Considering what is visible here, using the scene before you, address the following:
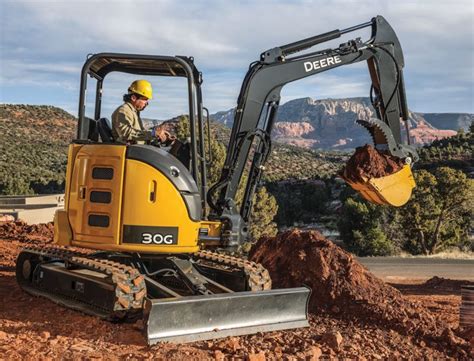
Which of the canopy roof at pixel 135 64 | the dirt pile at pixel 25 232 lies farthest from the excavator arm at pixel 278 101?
the dirt pile at pixel 25 232

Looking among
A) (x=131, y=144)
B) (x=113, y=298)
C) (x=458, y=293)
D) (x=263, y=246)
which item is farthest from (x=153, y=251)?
(x=458, y=293)

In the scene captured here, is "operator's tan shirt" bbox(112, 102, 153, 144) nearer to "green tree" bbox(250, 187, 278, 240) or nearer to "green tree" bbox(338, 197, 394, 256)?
"green tree" bbox(250, 187, 278, 240)

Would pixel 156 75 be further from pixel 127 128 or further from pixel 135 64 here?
pixel 127 128

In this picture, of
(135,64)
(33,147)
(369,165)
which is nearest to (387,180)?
(369,165)

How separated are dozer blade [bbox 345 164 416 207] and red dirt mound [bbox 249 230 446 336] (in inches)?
59.3

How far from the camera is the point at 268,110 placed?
28.8 ft

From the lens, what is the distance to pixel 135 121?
8.08m

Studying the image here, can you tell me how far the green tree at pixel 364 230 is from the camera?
34.6 metres

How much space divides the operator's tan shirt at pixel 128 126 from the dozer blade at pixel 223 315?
7.04ft

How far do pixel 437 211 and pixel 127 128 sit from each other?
2939 centimetres

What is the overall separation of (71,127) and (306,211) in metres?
35.2

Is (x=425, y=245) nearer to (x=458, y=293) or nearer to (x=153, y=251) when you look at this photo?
(x=458, y=293)

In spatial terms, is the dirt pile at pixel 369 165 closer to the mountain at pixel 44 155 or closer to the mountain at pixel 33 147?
the mountain at pixel 44 155

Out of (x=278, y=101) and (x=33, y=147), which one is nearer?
(x=278, y=101)
